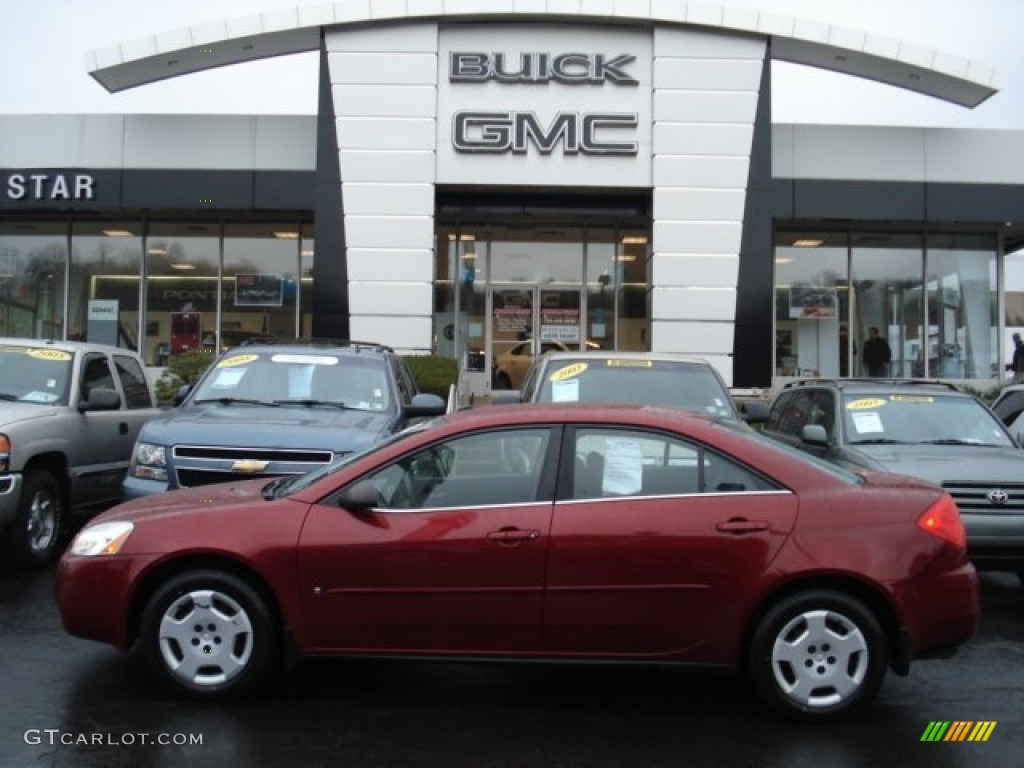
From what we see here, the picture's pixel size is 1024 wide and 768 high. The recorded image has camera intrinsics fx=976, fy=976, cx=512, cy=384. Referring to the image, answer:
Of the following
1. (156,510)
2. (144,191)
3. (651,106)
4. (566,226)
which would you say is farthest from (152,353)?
(156,510)

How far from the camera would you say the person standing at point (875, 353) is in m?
20.9

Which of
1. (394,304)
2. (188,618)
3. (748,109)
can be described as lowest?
(188,618)

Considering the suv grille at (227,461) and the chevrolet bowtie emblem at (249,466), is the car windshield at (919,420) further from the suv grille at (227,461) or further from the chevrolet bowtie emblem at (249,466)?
the chevrolet bowtie emblem at (249,466)

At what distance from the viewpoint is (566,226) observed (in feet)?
68.5

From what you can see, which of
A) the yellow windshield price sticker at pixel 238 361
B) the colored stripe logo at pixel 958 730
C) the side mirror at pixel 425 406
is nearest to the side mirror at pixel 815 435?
the side mirror at pixel 425 406

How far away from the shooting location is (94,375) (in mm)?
8844

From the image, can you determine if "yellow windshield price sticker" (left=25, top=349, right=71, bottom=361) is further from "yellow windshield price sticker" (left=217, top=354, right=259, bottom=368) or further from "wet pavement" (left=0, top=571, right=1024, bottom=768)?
"wet pavement" (left=0, top=571, right=1024, bottom=768)

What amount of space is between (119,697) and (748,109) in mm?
15290

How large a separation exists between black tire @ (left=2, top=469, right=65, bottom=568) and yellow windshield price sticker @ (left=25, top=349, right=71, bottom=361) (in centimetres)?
115

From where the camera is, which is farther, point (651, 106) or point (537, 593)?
point (651, 106)

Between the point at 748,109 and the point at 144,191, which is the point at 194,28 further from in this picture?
the point at 748,109

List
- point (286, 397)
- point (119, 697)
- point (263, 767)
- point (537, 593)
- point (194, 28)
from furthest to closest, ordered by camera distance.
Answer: point (194, 28), point (286, 397), point (119, 697), point (537, 593), point (263, 767)

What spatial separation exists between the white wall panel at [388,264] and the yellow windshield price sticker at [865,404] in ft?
32.9

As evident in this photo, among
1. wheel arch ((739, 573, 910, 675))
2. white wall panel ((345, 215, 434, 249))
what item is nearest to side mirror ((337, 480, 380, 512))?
wheel arch ((739, 573, 910, 675))
